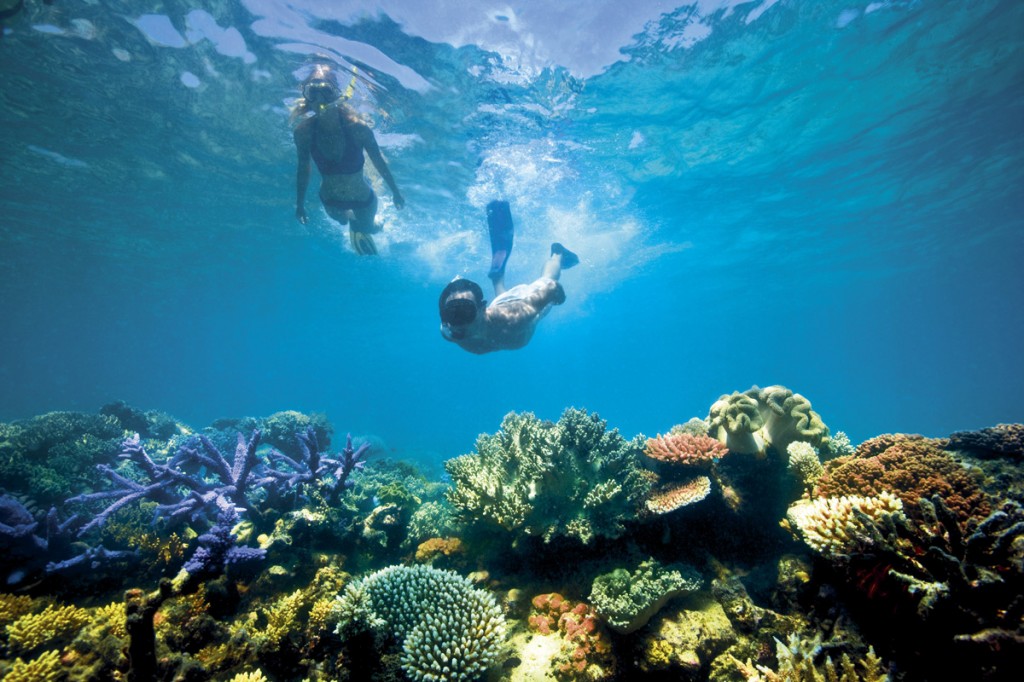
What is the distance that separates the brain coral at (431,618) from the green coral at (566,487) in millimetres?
907

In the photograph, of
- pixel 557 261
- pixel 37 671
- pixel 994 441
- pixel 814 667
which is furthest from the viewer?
pixel 557 261

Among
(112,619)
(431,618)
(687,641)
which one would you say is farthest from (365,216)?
(687,641)

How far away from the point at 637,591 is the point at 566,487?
1.31 m

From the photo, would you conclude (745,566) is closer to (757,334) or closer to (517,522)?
(517,522)

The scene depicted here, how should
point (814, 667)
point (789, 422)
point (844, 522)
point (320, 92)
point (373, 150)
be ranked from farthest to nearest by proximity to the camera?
point (373, 150), point (320, 92), point (789, 422), point (844, 522), point (814, 667)

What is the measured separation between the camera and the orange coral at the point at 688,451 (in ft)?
15.7

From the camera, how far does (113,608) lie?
4105 mm

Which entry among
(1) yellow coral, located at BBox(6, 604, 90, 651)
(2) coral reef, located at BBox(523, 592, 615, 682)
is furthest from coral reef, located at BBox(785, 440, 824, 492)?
(1) yellow coral, located at BBox(6, 604, 90, 651)

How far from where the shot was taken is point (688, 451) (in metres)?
4.83

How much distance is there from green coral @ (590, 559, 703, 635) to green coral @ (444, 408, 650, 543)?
0.45m

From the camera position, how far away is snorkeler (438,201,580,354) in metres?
7.91

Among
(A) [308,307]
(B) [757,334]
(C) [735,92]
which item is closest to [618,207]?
(C) [735,92]

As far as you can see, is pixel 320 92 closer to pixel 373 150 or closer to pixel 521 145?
pixel 373 150

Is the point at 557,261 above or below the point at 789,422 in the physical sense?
above
